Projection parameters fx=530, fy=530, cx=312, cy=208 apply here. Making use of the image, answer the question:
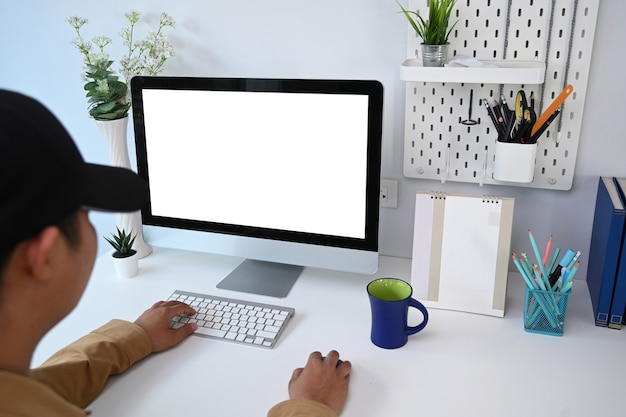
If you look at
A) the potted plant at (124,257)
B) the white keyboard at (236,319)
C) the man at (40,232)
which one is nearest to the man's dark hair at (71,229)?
the man at (40,232)

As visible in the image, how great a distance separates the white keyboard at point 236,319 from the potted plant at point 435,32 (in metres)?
0.58

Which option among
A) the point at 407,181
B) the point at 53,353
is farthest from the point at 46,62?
the point at 407,181

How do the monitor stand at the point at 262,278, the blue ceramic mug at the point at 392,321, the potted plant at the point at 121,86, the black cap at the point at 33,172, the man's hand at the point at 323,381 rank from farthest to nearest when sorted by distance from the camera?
1. the potted plant at the point at 121,86
2. the monitor stand at the point at 262,278
3. the blue ceramic mug at the point at 392,321
4. the man's hand at the point at 323,381
5. the black cap at the point at 33,172

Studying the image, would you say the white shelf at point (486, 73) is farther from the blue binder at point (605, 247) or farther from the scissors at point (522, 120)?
the blue binder at point (605, 247)

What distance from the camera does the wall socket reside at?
50.2 inches

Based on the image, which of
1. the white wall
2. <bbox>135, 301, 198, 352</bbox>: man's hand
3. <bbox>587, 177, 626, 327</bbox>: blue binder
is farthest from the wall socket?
<bbox>135, 301, 198, 352</bbox>: man's hand

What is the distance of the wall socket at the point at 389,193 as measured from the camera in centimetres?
127

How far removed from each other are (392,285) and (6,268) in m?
0.66

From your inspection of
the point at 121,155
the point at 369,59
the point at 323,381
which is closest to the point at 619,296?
the point at 323,381

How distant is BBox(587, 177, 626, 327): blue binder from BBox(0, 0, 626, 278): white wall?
0.07 metres

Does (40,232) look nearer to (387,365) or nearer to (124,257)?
(387,365)

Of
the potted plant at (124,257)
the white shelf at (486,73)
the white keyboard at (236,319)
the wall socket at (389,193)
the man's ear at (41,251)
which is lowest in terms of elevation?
the white keyboard at (236,319)

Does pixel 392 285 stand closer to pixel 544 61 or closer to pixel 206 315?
pixel 206 315

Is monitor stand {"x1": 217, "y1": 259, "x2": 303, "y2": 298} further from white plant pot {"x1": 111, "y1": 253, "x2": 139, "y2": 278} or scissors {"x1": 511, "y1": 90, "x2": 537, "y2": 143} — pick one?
scissors {"x1": 511, "y1": 90, "x2": 537, "y2": 143}
